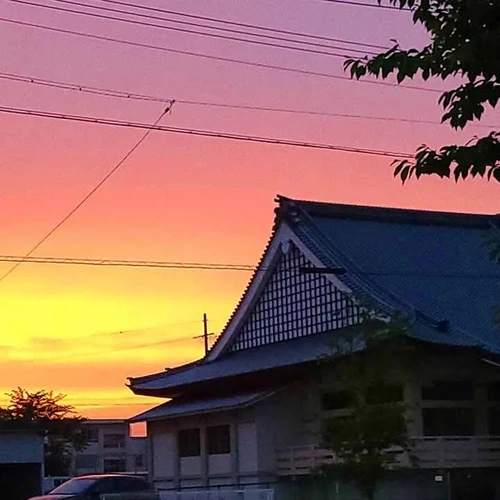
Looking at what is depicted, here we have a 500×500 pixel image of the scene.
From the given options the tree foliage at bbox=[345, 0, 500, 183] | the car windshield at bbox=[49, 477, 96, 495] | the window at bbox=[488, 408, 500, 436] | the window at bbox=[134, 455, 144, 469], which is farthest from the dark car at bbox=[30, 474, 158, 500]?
the window at bbox=[134, 455, 144, 469]

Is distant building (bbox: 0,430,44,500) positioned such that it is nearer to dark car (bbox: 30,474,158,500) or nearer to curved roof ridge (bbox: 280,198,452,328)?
dark car (bbox: 30,474,158,500)

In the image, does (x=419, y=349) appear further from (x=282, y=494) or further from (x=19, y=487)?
(x=19, y=487)

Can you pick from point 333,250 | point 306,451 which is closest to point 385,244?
point 333,250

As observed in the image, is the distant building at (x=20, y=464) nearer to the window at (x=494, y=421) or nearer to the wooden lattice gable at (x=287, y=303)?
the wooden lattice gable at (x=287, y=303)

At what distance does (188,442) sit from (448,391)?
1168 cm

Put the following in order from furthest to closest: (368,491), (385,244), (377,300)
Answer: (385,244) → (377,300) → (368,491)

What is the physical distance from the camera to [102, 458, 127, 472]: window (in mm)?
112062

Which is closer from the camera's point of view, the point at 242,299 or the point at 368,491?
the point at 368,491

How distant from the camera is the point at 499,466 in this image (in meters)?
38.4

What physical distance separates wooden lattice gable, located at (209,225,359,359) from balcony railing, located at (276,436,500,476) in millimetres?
4560

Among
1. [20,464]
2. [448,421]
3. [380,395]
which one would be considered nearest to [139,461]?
[20,464]

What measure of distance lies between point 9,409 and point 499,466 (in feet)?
180

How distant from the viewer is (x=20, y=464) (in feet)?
157

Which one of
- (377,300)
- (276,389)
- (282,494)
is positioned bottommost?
(282,494)
